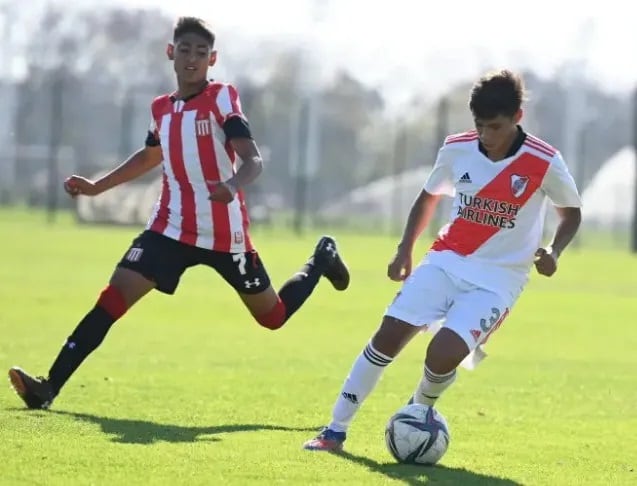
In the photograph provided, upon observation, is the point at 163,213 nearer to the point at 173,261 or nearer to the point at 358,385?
the point at 173,261

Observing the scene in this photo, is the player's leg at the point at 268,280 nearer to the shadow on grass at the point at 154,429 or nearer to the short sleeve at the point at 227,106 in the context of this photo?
the short sleeve at the point at 227,106

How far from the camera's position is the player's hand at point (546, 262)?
732 centimetres

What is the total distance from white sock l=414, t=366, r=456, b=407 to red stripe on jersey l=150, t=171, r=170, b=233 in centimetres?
213

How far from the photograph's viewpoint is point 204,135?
884 cm

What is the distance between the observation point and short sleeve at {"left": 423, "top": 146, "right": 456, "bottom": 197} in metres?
7.84

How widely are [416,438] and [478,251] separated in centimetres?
106

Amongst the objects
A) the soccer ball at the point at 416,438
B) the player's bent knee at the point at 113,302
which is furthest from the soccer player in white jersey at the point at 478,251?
the player's bent knee at the point at 113,302

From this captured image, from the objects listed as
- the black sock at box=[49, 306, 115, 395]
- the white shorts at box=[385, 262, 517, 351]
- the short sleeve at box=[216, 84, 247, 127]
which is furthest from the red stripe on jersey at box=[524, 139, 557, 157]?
the black sock at box=[49, 306, 115, 395]

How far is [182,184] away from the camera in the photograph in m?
8.99

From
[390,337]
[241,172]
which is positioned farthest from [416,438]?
[241,172]

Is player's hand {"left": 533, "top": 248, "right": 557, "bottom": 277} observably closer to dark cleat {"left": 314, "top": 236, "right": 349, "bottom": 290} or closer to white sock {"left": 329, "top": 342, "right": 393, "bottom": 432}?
white sock {"left": 329, "top": 342, "right": 393, "bottom": 432}

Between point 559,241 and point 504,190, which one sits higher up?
point 504,190

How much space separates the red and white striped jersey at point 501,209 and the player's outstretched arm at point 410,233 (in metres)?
0.15

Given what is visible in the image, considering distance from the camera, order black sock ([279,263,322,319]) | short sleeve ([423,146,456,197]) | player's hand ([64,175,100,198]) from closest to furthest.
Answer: short sleeve ([423,146,456,197]) → player's hand ([64,175,100,198]) → black sock ([279,263,322,319])
